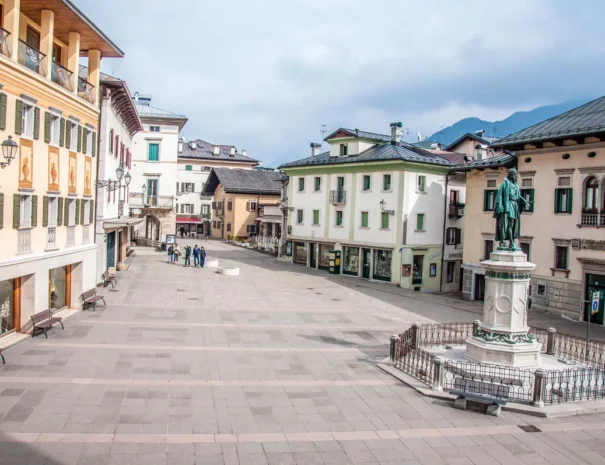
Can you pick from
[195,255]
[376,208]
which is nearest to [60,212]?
[195,255]

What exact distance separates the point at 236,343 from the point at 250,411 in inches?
264

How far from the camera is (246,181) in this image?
75.9 metres

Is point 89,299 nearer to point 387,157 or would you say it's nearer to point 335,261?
point 335,261

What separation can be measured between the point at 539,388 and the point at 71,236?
19.1m

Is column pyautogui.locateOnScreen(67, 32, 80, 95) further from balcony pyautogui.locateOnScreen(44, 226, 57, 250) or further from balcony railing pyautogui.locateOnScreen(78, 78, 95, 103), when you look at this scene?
balcony pyautogui.locateOnScreen(44, 226, 57, 250)

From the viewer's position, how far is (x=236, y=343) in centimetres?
2002

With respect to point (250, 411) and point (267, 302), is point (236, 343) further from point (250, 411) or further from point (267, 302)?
point (267, 302)

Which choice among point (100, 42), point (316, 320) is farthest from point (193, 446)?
point (100, 42)

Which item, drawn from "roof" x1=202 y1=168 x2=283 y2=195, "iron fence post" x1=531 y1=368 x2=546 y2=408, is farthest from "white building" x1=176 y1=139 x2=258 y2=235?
"iron fence post" x1=531 y1=368 x2=546 y2=408

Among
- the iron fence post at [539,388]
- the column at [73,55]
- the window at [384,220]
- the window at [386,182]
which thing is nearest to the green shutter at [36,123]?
the column at [73,55]

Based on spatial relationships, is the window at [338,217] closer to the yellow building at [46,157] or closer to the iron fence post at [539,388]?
the yellow building at [46,157]

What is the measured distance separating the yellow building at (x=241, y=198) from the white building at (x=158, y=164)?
19690mm

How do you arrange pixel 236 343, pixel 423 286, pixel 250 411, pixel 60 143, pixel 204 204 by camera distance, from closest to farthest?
pixel 250 411
pixel 236 343
pixel 60 143
pixel 423 286
pixel 204 204

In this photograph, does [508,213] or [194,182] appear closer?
[508,213]
